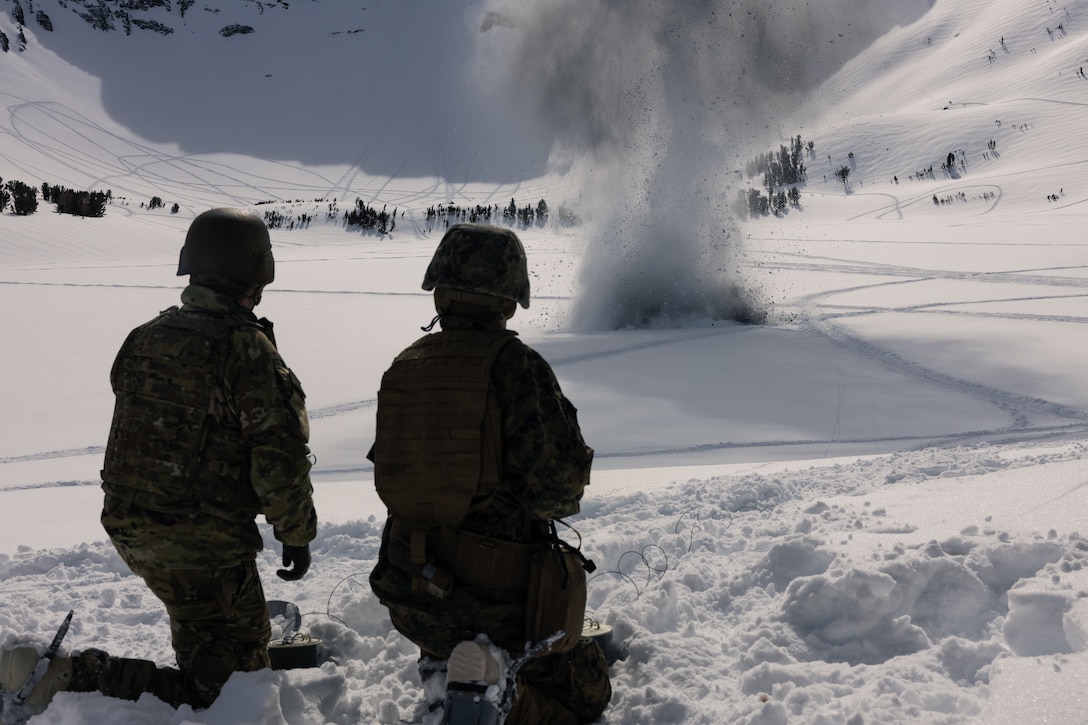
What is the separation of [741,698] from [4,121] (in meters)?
50.0

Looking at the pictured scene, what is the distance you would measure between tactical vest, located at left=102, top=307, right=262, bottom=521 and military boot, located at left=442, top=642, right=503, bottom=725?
863 mm

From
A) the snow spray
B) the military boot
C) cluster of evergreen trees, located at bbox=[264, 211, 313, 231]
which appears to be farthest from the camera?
cluster of evergreen trees, located at bbox=[264, 211, 313, 231]

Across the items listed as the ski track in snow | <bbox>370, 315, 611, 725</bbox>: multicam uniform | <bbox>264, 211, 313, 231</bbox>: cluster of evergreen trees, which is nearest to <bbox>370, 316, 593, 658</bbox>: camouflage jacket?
<bbox>370, 315, 611, 725</bbox>: multicam uniform

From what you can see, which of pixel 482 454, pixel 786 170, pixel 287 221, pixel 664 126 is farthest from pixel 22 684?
A: pixel 786 170

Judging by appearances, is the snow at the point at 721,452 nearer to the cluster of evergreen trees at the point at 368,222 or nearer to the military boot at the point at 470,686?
the military boot at the point at 470,686

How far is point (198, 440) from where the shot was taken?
8.29 feet

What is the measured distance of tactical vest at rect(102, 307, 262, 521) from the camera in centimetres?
251

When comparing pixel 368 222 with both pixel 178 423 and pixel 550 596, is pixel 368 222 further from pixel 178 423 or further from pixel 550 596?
pixel 550 596

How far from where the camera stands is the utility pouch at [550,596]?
2.50 m

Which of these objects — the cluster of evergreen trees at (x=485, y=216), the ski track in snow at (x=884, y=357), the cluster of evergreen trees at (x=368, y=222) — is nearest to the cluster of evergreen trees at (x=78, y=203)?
the cluster of evergreen trees at (x=368, y=222)

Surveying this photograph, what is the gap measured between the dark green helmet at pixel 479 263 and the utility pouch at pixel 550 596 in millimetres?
803

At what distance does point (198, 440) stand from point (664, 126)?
35.5 ft

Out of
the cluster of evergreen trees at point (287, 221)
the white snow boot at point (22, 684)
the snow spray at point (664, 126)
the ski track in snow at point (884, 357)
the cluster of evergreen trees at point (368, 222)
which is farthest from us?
the cluster of evergreen trees at point (368, 222)

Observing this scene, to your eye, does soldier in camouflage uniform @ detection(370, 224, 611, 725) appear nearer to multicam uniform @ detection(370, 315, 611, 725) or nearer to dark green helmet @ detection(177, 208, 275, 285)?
multicam uniform @ detection(370, 315, 611, 725)
